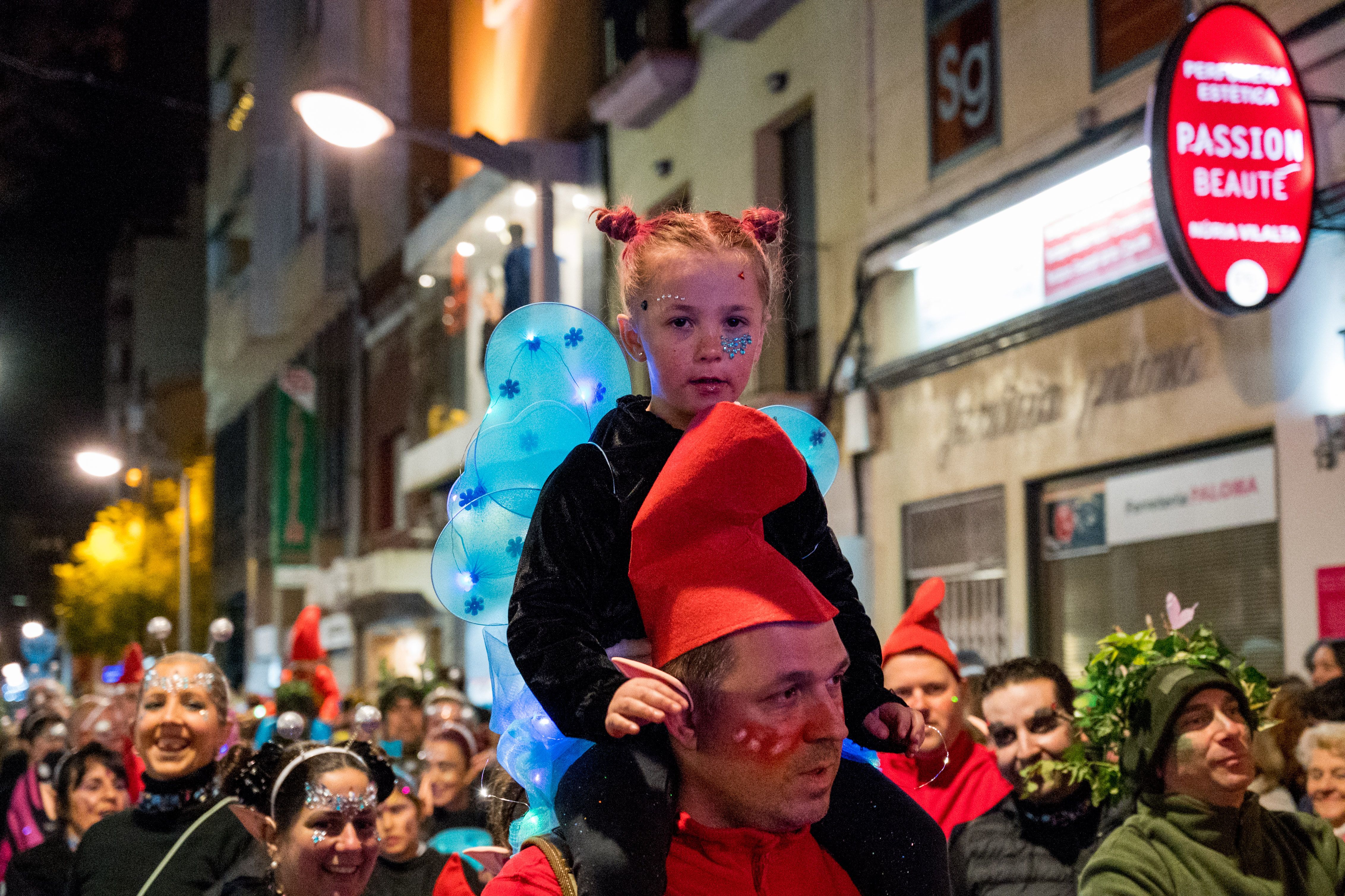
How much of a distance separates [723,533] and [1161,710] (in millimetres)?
2509

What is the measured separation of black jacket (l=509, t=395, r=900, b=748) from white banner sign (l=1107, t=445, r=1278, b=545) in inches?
319

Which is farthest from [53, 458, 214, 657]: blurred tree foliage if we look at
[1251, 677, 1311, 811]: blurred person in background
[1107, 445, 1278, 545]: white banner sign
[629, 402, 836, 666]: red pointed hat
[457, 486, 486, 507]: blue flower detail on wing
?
[629, 402, 836, 666]: red pointed hat

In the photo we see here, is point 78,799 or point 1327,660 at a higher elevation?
point 1327,660

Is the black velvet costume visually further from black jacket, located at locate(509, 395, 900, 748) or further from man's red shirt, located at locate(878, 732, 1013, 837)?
man's red shirt, located at locate(878, 732, 1013, 837)

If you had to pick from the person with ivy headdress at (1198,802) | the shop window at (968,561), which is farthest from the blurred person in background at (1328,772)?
the shop window at (968,561)

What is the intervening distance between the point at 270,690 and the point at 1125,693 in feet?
95.7

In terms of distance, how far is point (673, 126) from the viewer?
1930cm

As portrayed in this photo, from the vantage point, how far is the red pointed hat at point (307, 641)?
12.1 m

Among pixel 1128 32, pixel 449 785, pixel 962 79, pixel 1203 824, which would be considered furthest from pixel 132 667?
pixel 1203 824

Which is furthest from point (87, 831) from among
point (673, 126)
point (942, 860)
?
point (673, 126)

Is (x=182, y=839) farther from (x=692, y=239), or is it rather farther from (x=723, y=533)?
(x=723, y=533)

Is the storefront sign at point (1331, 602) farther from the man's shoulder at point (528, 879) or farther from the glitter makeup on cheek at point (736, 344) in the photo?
the man's shoulder at point (528, 879)

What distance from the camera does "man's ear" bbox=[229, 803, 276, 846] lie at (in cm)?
471

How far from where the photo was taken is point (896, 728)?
2.71 m
